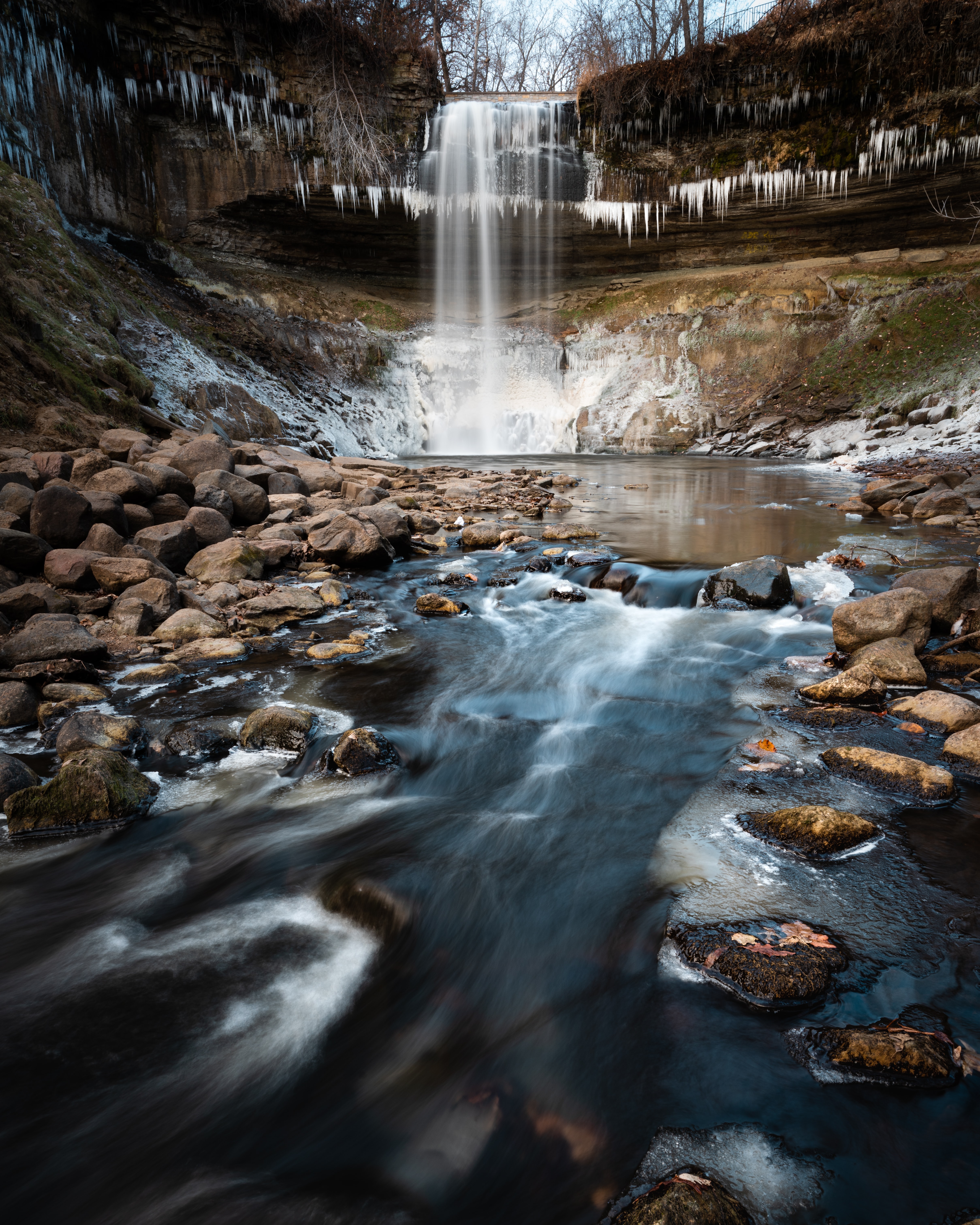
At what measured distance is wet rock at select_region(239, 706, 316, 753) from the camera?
394cm

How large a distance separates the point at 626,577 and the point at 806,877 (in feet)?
14.7

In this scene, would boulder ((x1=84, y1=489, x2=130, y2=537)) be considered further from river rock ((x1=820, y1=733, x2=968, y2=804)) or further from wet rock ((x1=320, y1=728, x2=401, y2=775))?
river rock ((x1=820, y1=733, x2=968, y2=804))

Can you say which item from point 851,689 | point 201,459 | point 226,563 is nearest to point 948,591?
point 851,689

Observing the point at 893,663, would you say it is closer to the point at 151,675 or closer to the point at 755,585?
the point at 755,585

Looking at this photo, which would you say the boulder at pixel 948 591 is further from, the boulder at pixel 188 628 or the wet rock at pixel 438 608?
the boulder at pixel 188 628

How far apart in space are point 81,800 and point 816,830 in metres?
3.32

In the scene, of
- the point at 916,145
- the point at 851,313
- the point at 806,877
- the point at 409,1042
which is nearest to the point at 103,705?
the point at 409,1042

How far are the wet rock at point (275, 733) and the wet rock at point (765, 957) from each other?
90.2 inches

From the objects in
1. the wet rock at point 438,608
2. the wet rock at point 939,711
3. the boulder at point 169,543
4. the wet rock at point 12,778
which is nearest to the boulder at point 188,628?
the boulder at point 169,543

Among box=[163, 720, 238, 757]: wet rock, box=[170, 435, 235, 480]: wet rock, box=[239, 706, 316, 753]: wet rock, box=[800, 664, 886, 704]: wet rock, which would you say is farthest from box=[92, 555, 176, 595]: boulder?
box=[800, 664, 886, 704]: wet rock

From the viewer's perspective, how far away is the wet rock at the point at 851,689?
416 centimetres

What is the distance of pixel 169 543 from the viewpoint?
6.50m

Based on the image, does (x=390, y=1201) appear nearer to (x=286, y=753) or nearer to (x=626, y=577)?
(x=286, y=753)

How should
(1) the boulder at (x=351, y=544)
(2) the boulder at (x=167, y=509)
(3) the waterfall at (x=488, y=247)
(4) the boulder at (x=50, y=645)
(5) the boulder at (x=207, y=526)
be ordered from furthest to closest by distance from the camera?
(3) the waterfall at (x=488, y=247) < (1) the boulder at (x=351, y=544) < (2) the boulder at (x=167, y=509) < (5) the boulder at (x=207, y=526) < (4) the boulder at (x=50, y=645)
